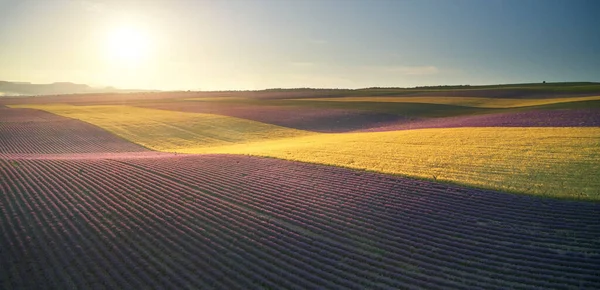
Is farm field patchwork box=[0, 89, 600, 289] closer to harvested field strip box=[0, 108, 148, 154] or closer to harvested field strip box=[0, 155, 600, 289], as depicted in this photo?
harvested field strip box=[0, 155, 600, 289]

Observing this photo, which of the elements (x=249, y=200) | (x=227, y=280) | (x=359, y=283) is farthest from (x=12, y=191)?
(x=359, y=283)

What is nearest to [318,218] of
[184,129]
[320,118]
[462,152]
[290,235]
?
[290,235]

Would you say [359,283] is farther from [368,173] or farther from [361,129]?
[361,129]

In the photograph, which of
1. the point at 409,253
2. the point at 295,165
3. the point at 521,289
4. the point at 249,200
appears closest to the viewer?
the point at 521,289

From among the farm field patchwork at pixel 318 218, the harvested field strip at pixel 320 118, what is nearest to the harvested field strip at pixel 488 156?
the farm field patchwork at pixel 318 218

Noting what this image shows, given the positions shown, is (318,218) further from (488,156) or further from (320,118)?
(320,118)

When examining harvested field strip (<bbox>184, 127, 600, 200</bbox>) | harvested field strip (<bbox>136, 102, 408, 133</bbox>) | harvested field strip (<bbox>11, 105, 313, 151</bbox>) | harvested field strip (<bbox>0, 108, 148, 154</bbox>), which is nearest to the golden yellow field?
harvested field strip (<bbox>184, 127, 600, 200</bbox>)

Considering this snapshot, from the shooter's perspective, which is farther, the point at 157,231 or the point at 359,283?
the point at 157,231
